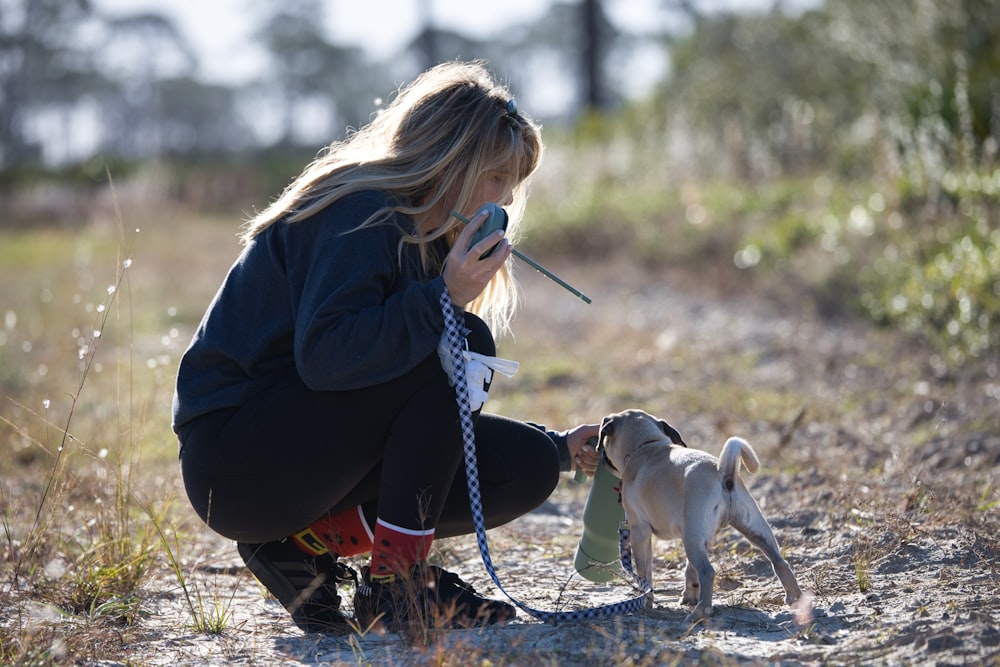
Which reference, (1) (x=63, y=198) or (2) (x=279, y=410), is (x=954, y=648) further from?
(1) (x=63, y=198)

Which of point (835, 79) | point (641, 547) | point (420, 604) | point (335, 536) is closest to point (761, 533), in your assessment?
point (641, 547)

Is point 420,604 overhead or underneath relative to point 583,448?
underneath

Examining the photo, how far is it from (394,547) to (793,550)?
123 centimetres

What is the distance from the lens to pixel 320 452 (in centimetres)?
263

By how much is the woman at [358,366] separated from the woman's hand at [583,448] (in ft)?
1.36

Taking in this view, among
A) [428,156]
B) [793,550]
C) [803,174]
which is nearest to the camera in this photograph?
[428,156]

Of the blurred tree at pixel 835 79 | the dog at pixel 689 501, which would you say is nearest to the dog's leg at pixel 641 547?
the dog at pixel 689 501

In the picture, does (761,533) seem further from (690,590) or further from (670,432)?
(670,432)

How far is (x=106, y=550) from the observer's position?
299cm

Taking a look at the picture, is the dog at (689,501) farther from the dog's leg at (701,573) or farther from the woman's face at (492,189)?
the woman's face at (492,189)

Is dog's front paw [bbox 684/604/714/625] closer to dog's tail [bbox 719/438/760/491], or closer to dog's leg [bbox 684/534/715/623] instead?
dog's leg [bbox 684/534/715/623]

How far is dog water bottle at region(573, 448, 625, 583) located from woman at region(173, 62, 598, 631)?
0.40 meters

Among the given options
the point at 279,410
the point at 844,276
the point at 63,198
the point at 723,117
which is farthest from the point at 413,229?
the point at 63,198

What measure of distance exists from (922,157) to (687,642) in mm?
6230
